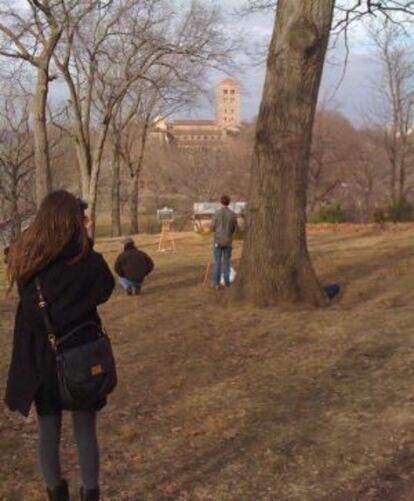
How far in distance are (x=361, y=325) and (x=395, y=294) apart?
2.39 meters

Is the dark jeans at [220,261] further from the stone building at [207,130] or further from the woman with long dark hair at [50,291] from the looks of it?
the stone building at [207,130]

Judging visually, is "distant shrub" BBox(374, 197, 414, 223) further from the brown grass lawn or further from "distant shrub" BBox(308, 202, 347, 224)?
the brown grass lawn

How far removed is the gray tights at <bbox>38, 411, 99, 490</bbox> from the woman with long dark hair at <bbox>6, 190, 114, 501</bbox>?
0.01 m

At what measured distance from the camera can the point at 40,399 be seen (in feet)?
11.3

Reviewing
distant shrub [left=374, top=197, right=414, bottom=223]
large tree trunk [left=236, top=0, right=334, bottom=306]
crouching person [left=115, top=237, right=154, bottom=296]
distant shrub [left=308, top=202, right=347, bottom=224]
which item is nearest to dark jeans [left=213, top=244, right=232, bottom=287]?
crouching person [left=115, top=237, right=154, bottom=296]

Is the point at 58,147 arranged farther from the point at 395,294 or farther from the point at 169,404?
the point at 169,404

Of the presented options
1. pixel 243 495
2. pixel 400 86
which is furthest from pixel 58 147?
pixel 243 495

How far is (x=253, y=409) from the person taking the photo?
5695 mm

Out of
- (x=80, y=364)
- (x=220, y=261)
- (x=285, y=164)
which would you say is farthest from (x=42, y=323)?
(x=220, y=261)

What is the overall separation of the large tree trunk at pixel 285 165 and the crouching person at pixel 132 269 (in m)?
2.63

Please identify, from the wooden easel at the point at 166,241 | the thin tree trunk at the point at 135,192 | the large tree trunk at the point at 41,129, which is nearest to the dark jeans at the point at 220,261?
the large tree trunk at the point at 41,129

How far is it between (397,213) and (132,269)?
60.7ft

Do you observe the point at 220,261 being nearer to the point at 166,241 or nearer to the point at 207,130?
the point at 166,241

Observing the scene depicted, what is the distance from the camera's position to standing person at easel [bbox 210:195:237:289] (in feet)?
40.1
